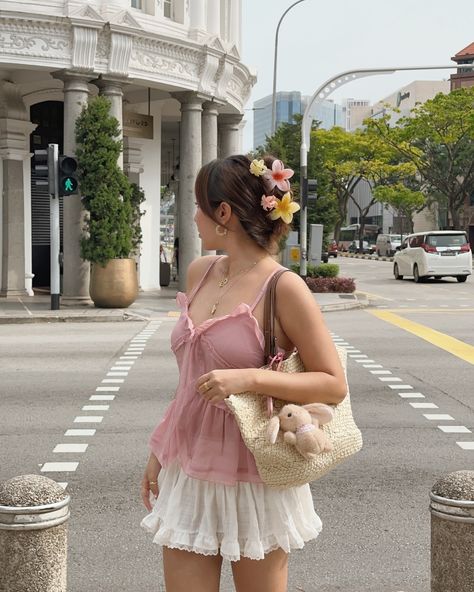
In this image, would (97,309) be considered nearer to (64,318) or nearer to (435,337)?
(64,318)

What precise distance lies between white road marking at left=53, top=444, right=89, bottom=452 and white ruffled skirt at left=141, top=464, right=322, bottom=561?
16.2 feet

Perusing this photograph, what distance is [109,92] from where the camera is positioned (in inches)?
909

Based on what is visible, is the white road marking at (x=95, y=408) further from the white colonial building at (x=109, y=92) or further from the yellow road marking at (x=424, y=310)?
the yellow road marking at (x=424, y=310)

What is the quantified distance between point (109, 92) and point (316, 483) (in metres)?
17.5

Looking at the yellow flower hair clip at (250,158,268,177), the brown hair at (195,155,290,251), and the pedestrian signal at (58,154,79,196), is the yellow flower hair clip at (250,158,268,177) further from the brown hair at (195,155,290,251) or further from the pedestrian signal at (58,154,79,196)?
the pedestrian signal at (58,154,79,196)

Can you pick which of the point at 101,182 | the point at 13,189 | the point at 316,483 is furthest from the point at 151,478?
the point at 13,189

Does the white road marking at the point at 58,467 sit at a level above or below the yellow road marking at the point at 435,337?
above

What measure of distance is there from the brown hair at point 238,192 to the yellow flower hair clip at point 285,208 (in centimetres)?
3

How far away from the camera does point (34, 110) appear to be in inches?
1068

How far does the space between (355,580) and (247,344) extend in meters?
2.34

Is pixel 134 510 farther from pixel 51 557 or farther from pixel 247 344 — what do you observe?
pixel 247 344

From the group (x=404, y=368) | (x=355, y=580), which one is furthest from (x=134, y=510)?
(x=404, y=368)

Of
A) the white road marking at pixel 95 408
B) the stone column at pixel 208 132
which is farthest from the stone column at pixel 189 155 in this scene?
the white road marking at pixel 95 408

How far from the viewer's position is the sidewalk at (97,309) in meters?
20.2
